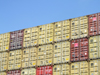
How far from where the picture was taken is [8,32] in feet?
108

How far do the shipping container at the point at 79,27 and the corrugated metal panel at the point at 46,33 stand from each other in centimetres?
321

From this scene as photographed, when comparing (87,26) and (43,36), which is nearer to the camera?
(87,26)

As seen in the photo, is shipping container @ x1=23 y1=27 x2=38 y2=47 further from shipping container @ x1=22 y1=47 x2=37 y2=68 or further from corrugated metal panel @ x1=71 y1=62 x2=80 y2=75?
corrugated metal panel @ x1=71 y1=62 x2=80 y2=75

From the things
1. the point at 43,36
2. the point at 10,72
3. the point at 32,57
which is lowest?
the point at 10,72

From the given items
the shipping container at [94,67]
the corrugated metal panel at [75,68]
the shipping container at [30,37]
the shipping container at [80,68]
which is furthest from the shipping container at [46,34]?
the shipping container at [94,67]

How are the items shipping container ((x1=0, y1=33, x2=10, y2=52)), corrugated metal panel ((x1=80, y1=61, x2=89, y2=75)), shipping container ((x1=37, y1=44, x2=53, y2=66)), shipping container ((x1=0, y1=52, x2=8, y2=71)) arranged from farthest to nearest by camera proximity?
1. shipping container ((x1=0, y1=33, x2=10, y2=52))
2. shipping container ((x1=0, y1=52, x2=8, y2=71))
3. shipping container ((x1=37, y1=44, x2=53, y2=66))
4. corrugated metal panel ((x1=80, y1=61, x2=89, y2=75))

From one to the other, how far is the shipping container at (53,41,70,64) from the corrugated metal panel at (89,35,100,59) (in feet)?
9.70

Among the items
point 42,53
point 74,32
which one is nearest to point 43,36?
point 42,53

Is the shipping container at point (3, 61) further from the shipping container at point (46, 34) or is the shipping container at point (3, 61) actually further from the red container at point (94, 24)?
the red container at point (94, 24)

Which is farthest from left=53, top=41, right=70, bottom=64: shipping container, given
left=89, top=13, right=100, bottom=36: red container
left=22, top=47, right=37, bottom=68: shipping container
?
left=89, top=13, right=100, bottom=36: red container

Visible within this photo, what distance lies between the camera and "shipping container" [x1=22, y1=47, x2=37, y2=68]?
29366mm

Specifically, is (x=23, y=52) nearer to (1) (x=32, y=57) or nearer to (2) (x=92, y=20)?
(1) (x=32, y=57)

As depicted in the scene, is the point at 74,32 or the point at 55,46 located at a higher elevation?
the point at 74,32

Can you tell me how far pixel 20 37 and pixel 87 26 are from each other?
10.2 metres
